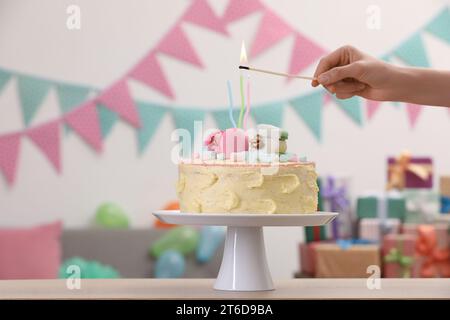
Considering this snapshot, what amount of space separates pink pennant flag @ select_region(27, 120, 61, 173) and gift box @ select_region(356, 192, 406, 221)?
59.3 inches

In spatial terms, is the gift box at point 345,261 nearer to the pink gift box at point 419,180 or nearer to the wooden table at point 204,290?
the pink gift box at point 419,180

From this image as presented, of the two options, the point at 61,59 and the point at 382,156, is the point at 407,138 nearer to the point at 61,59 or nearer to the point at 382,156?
the point at 382,156

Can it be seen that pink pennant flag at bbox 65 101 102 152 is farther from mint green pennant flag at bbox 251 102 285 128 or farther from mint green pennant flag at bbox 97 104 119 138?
mint green pennant flag at bbox 251 102 285 128

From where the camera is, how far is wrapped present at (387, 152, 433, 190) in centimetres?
383

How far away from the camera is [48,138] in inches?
153

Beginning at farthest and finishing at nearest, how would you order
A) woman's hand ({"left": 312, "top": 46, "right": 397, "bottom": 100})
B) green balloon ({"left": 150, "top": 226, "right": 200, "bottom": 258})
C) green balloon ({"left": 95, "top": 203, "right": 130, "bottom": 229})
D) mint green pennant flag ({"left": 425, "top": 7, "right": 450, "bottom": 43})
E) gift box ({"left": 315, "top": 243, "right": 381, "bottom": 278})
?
mint green pennant flag ({"left": 425, "top": 7, "right": 450, "bottom": 43})
green balloon ({"left": 95, "top": 203, "right": 130, "bottom": 229})
green balloon ({"left": 150, "top": 226, "right": 200, "bottom": 258})
gift box ({"left": 315, "top": 243, "right": 381, "bottom": 278})
woman's hand ({"left": 312, "top": 46, "right": 397, "bottom": 100})

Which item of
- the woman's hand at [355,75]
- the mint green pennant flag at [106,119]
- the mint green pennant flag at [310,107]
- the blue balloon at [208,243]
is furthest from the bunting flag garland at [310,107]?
the woman's hand at [355,75]

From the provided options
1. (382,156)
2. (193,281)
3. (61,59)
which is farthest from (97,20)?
(193,281)

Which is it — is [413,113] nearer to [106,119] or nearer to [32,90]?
[106,119]

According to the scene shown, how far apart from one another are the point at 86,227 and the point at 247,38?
49.6 inches

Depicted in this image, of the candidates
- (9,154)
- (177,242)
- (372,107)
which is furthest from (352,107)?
(9,154)

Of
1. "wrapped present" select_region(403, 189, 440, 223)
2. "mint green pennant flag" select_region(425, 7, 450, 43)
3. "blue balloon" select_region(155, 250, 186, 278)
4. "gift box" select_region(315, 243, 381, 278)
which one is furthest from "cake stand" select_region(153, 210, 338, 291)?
"mint green pennant flag" select_region(425, 7, 450, 43)

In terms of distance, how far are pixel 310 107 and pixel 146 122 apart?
0.84m

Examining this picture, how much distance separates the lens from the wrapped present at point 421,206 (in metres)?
3.71
